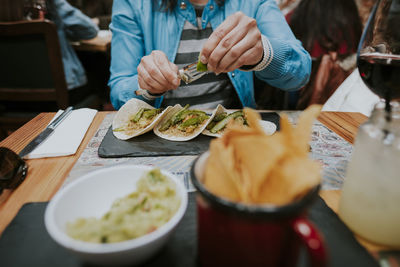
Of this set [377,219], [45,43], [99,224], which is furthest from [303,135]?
[45,43]

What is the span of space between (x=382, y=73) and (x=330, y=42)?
166 cm

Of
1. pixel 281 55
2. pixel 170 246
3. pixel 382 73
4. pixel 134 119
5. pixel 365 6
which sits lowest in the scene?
pixel 134 119

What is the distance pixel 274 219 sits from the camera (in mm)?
394

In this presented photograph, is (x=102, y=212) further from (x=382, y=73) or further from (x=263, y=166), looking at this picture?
(x=382, y=73)

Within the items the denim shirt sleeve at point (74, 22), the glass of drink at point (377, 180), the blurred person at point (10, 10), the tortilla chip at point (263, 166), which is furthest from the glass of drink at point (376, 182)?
the denim shirt sleeve at point (74, 22)

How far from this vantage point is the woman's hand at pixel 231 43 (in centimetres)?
122

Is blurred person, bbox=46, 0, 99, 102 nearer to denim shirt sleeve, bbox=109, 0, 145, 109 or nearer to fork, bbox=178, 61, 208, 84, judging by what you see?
denim shirt sleeve, bbox=109, 0, 145, 109

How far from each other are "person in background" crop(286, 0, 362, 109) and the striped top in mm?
888

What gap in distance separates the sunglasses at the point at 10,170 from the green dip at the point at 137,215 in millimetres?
461

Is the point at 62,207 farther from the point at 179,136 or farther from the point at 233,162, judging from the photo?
the point at 179,136

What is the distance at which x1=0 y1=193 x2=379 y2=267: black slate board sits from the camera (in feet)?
1.87

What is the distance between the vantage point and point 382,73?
2.81 ft

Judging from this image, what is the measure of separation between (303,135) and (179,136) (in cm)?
85

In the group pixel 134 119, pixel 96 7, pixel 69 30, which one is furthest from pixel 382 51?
pixel 96 7
